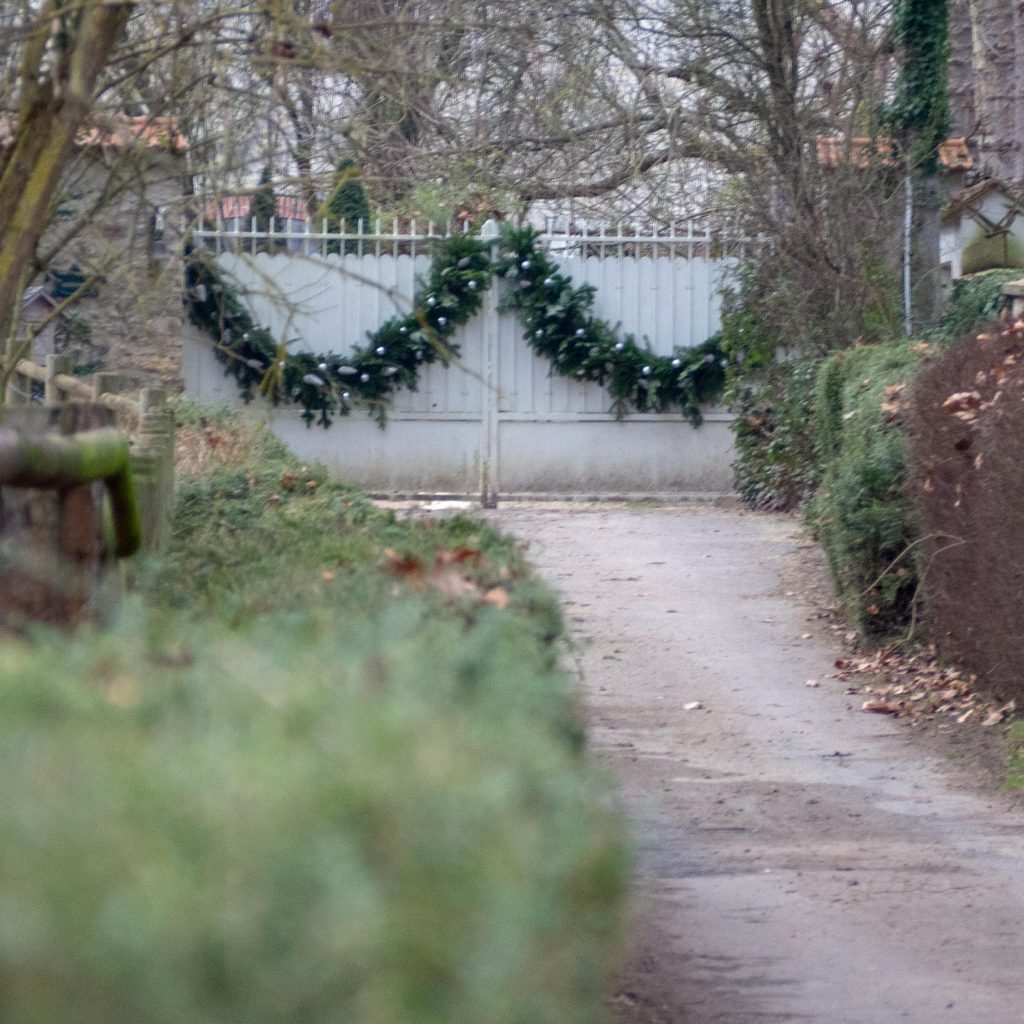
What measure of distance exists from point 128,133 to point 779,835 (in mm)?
3269

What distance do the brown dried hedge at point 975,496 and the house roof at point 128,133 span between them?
3.47 m

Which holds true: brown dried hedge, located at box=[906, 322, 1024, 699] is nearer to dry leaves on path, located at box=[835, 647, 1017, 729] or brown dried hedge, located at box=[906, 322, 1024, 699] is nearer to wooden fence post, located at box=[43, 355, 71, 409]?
dry leaves on path, located at box=[835, 647, 1017, 729]

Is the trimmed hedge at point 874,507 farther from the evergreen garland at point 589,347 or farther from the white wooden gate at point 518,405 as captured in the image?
→ the white wooden gate at point 518,405

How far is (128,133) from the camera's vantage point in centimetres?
442

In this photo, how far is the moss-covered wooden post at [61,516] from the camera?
258cm

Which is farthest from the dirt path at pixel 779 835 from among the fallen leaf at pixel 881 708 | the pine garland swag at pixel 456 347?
the pine garland swag at pixel 456 347

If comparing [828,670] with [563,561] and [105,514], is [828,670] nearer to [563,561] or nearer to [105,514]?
[563,561]

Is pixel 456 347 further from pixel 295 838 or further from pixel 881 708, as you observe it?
pixel 295 838

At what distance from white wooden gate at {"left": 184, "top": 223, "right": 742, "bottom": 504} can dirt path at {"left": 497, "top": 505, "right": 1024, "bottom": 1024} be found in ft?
11.8

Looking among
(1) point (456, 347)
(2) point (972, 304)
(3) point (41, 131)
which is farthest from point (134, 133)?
(1) point (456, 347)

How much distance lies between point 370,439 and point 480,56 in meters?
4.01

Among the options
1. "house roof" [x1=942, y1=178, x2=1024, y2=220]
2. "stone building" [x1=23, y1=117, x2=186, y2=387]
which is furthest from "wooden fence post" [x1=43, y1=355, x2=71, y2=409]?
"house roof" [x1=942, y1=178, x2=1024, y2=220]

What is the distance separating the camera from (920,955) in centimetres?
418

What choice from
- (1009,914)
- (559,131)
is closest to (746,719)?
(1009,914)
